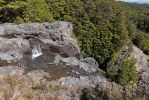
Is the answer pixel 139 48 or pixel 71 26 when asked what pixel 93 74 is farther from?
pixel 139 48

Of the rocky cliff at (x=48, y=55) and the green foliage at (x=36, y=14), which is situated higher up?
the green foliage at (x=36, y=14)

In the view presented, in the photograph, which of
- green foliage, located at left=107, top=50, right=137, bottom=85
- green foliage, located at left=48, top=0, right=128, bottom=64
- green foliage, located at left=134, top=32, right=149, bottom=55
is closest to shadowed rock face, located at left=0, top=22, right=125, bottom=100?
green foliage, located at left=107, top=50, right=137, bottom=85

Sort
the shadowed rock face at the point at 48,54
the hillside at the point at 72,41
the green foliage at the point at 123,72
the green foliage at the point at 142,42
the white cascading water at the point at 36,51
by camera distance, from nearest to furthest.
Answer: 1. the shadowed rock face at the point at 48,54
2. the green foliage at the point at 123,72
3. the hillside at the point at 72,41
4. the white cascading water at the point at 36,51
5. the green foliage at the point at 142,42

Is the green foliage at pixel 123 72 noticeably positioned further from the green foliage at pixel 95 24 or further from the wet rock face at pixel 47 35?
the green foliage at pixel 95 24

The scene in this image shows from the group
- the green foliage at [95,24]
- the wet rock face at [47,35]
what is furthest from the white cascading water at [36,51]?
the green foliage at [95,24]

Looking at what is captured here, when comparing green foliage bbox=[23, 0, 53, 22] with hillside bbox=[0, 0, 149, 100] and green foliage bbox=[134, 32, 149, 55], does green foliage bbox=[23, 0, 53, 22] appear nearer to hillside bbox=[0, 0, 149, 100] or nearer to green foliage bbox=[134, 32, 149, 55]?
hillside bbox=[0, 0, 149, 100]

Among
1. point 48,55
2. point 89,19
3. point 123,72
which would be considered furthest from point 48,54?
point 123,72

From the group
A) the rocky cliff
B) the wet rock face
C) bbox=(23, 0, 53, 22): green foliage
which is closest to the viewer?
the rocky cliff

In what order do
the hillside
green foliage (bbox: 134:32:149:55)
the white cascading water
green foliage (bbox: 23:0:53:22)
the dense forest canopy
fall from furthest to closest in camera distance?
green foliage (bbox: 134:32:149:55), green foliage (bbox: 23:0:53:22), the dense forest canopy, the white cascading water, the hillside

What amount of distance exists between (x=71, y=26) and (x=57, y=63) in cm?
750

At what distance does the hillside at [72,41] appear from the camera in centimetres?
3222

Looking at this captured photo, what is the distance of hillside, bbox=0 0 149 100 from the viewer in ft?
106

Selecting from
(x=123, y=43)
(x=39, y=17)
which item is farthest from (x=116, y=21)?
(x=39, y=17)

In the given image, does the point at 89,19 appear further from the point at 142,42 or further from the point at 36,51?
the point at 142,42
